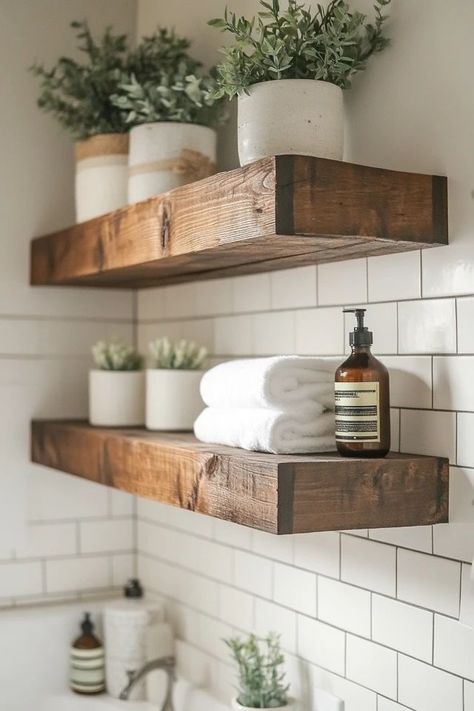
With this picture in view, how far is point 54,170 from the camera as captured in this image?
243 cm

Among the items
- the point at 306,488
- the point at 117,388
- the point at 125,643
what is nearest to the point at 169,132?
the point at 117,388

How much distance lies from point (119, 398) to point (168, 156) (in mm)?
569

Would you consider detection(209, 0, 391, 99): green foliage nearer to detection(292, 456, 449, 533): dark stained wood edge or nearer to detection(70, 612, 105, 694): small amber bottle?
detection(292, 456, 449, 533): dark stained wood edge

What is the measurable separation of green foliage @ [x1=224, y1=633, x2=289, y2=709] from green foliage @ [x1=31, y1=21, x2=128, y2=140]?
1.13 meters

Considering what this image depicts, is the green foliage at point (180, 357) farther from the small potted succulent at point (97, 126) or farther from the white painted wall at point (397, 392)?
the small potted succulent at point (97, 126)

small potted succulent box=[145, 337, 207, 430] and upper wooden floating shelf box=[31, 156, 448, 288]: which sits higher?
upper wooden floating shelf box=[31, 156, 448, 288]

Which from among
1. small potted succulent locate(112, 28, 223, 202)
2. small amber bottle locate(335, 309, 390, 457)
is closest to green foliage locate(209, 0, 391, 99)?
small potted succulent locate(112, 28, 223, 202)

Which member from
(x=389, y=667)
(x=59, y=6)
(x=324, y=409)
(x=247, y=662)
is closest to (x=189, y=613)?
(x=247, y=662)

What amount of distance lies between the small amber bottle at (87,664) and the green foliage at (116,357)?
2.01 ft

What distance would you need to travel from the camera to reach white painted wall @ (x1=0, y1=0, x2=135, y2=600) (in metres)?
2.36

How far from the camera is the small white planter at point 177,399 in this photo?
6.68ft

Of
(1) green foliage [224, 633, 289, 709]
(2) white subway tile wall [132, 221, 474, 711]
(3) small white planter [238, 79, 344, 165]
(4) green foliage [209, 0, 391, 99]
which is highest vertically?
(4) green foliage [209, 0, 391, 99]

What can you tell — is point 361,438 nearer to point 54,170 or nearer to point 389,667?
point 389,667

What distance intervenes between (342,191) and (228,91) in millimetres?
272
